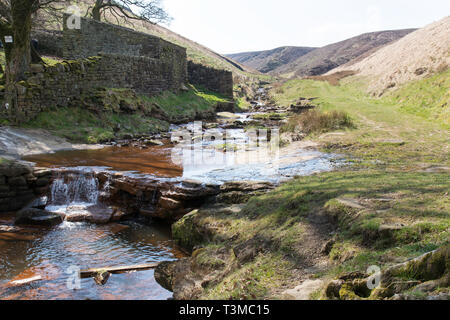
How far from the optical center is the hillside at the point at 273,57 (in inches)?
4471

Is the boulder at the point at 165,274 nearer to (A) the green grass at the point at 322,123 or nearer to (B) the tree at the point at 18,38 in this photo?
(A) the green grass at the point at 322,123

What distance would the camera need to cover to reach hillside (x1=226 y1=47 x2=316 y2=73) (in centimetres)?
11356

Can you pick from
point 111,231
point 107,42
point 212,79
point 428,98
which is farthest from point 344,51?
point 111,231

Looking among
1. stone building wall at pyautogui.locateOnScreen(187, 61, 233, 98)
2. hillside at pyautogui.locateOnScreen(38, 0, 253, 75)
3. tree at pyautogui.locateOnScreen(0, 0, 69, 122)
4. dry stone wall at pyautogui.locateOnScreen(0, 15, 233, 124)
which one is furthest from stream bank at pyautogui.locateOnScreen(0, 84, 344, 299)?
stone building wall at pyautogui.locateOnScreen(187, 61, 233, 98)

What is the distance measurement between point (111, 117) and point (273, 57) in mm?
112748

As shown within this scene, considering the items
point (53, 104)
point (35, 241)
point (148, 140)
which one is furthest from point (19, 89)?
point (35, 241)

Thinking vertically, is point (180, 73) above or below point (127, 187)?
above

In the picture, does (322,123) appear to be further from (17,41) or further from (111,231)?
(17,41)

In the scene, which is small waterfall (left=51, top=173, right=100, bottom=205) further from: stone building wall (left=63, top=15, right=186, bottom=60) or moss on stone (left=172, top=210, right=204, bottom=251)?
stone building wall (left=63, top=15, right=186, bottom=60)

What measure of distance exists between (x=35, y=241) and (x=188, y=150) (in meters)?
7.24

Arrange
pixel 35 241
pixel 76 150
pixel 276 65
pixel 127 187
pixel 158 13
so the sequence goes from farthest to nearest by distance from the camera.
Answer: pixel 276 65
pixel 158 13
pixel 76 150
pixel 127 187
pixel 35 241

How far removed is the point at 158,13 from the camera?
23.2m
